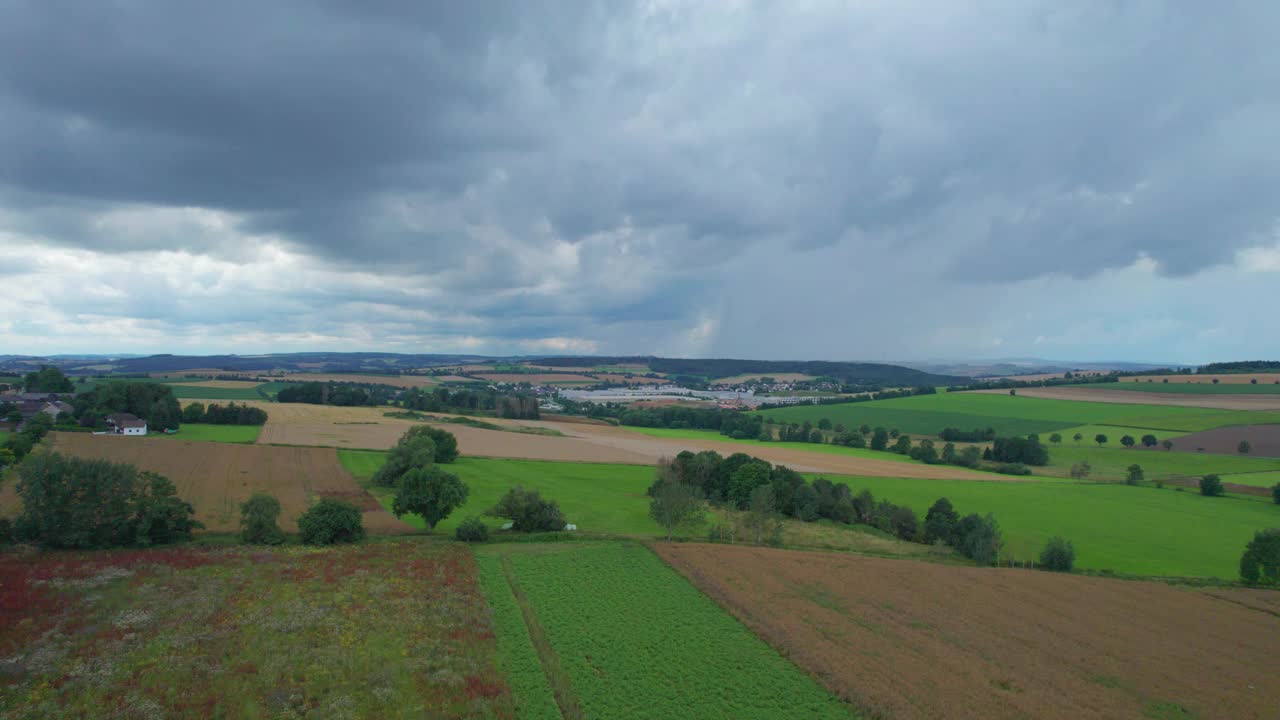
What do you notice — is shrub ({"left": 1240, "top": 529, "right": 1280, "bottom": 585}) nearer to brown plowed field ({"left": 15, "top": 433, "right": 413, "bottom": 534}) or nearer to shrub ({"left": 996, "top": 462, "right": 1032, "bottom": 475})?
shrub ({"left": 996, "top": 462, "right": 1032, "bottom": 475})

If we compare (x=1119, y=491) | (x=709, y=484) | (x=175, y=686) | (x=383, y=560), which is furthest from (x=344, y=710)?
(x=1119, y=491)

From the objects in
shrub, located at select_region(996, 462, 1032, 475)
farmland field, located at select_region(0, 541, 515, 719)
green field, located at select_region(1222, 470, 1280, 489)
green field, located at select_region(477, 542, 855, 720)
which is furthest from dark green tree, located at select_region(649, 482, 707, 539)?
green field, located at select_region(1222, 470, 1280, 489)

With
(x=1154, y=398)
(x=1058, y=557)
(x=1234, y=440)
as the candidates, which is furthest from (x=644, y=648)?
(x=1154, y=398)

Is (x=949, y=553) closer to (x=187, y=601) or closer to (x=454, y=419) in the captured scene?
(x=187, y=601)

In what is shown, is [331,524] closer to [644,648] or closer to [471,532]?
[471,532]

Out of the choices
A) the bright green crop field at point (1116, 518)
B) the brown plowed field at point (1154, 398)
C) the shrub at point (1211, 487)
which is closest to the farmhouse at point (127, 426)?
the bright green crop field at point (1116, 518)
